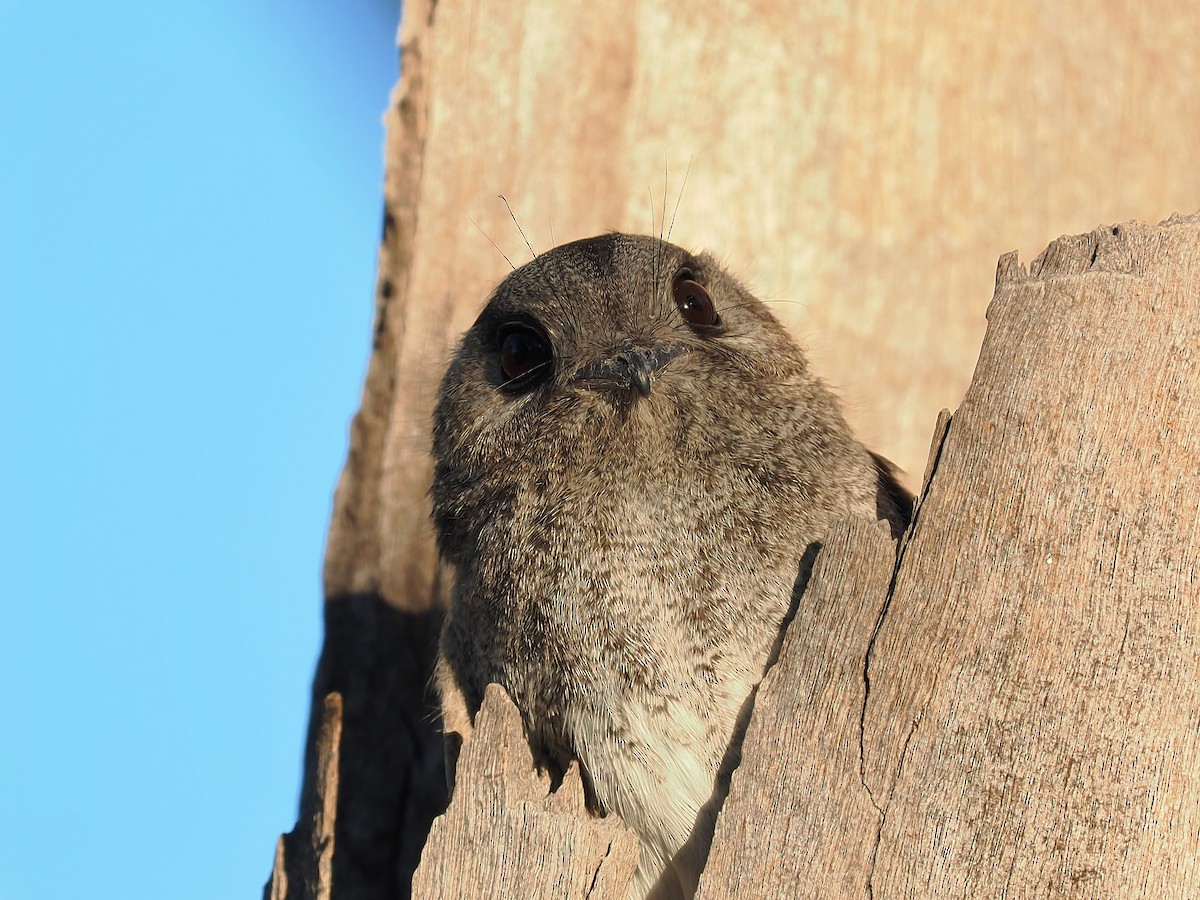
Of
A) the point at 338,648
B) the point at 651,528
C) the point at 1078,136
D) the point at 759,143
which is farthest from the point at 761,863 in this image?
the point at 1078,136

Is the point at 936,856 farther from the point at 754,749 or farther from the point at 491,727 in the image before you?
the point at 491,727

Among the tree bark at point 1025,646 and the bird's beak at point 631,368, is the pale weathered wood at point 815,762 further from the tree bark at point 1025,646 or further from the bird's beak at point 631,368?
the bird's beak at point 631,368

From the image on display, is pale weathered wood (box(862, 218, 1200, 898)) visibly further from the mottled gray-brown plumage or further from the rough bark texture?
the rough bark texture

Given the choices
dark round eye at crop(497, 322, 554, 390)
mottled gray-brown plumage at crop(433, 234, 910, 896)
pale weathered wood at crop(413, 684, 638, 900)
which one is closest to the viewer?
pale weathered wood at crop(413, 684, 638, 900)

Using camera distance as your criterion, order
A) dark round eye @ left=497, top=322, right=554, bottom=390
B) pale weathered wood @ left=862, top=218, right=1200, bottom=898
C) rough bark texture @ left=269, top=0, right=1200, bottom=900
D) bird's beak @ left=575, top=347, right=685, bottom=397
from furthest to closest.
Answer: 1. rough bark texture @ left=269, top=0, right=1200, bottom=900
2. dark round eye @ left=497, top=322, right=554, bottom=390
3. bird's beak @ left=575, top=347, right=685, bottom=397
4. pale weathered wood @ left=862, top=218, right=1200, bottom=898

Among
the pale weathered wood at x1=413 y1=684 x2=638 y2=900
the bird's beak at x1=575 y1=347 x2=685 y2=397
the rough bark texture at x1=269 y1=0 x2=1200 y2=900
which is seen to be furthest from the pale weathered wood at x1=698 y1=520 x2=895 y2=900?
the rough bark texture at x1=269 y1=0 x2=1200 y2=900

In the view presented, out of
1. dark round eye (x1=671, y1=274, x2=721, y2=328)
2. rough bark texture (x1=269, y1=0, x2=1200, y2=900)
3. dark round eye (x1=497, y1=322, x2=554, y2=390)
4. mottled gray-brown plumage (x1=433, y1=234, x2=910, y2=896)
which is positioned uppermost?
rough bark texture (x1=269, y1=0, x2=1200, y2=900)

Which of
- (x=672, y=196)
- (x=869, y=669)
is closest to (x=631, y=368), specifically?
(x=869, y=669)

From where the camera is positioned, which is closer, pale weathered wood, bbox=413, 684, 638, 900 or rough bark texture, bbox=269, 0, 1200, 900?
pale weathered wood, bbox=413, 684, 638, 900
